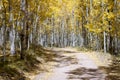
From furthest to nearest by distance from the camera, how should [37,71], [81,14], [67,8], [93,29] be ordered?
[67,8] < [81,14] < [93,29] < [37,71]

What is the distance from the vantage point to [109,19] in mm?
29516

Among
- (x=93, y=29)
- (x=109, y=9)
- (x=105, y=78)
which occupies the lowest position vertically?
(x=105, y=78)

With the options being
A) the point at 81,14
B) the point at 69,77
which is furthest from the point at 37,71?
the point at 81,14

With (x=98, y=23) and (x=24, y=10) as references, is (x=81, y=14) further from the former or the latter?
(x=24, y=10)

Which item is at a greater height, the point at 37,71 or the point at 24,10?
the point at 24,10

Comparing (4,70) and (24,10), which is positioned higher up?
(24,10)

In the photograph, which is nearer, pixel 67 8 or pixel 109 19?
pixel 109 19

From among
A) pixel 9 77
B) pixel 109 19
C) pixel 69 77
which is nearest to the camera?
pixel 9 77

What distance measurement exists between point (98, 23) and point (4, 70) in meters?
18.5

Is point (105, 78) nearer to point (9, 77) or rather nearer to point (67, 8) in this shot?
point (9, 77)

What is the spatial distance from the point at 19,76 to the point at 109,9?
60.5 ft

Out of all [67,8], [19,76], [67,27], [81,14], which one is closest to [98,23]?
[81,14]

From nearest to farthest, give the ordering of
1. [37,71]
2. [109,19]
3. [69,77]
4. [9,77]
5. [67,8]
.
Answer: [9,77] < [69,77] < [37,71] < [109,19] < [67,8]

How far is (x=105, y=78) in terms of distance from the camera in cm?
1591
